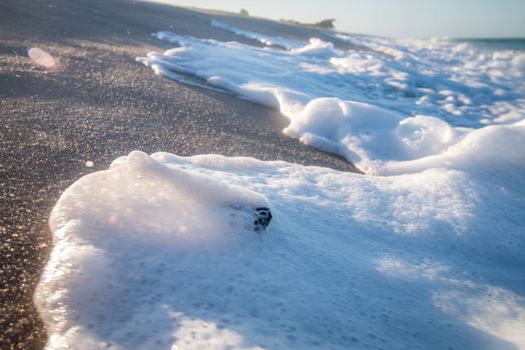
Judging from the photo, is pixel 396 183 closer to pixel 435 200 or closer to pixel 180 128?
pixel 435 200

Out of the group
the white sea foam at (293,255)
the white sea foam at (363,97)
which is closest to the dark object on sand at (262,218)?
the white sea foam at (293,255)

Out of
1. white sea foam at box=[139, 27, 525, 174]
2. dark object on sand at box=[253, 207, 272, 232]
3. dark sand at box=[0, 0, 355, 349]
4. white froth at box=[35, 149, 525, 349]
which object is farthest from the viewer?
white sea foam at box=[139, 27, 525, 174]

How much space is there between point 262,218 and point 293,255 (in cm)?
16

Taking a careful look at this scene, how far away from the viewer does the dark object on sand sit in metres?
1.20

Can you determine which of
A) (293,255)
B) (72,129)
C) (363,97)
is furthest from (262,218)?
(363,97)

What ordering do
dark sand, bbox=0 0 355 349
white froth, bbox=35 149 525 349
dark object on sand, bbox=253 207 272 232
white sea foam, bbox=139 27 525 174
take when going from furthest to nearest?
white sea foam, bbox=139 27 525 174, dark object on sand, bbox=253 207 272 232, dark sand, bbox=0 0 355 349, white froth, bbox=35 149 525 349

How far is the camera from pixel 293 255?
1.17m

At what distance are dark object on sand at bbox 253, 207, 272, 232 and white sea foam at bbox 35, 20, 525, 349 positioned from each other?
30 millimetres

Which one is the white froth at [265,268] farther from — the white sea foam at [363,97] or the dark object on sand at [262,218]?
the white sea foam at [363,97]

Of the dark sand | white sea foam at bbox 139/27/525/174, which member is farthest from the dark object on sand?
white sea foam at bbox 139/27/525/174

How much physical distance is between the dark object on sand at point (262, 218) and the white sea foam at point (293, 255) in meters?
0.03

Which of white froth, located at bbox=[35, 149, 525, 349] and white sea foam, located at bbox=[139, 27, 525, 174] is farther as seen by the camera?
white sea foam, located at bbox=[139, 27, 525, 174]

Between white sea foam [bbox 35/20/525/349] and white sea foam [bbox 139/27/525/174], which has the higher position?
white sea foam [bbox 139/27/525/174]

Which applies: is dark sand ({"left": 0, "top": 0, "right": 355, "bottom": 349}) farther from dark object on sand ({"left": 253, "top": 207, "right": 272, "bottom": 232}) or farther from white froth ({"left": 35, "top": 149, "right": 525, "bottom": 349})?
dark object on sand ({"left": 253, "top": 207, "right": 272, "bottom": 232})
